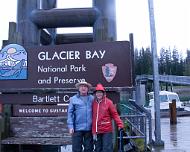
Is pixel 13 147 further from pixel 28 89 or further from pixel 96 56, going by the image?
pixel 96 56

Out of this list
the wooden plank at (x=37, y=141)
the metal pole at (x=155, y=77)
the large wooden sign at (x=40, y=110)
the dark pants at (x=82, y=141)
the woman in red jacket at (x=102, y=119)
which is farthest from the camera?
the metal pole at (x=155, y=77)

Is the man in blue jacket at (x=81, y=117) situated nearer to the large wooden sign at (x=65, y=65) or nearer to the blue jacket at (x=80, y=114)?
the blue jacket at (x=80, y=114)

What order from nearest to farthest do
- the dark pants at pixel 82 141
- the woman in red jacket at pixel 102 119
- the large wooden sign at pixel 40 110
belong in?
the woman in red jacket at pixel 102 119 < the dark pants at pixel 82 141 < the large wooden sign at pixel 40 110

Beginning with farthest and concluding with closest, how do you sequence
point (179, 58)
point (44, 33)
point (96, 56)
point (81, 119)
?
point (179, 58) → point (44, 33) → point (96, 56) → point (81, 119)

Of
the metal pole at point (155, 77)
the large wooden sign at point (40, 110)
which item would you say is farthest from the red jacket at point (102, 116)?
the metal pole at point (155, 77)

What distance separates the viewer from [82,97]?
26.0ft

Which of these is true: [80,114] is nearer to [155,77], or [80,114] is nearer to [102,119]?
[102,119]

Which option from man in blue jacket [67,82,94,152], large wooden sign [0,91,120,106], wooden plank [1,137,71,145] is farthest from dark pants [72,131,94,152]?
large wooden sign [0,91,120,106]

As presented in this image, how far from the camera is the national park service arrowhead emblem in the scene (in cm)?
908

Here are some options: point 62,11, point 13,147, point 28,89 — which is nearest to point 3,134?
point 13,147

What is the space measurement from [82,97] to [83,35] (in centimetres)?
797

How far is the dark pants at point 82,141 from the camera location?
789 cm

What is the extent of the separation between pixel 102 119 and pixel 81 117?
40 centimetres

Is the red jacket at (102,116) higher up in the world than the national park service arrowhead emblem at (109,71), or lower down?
lower down
